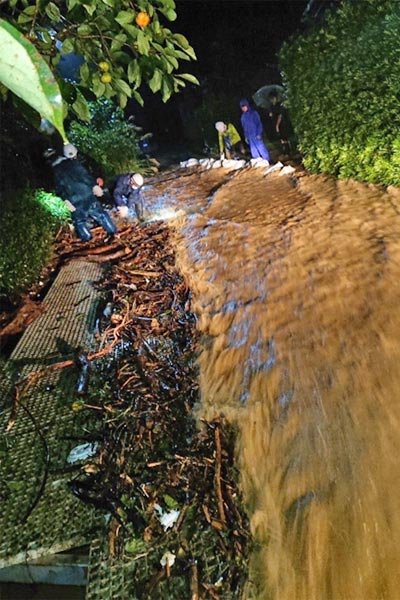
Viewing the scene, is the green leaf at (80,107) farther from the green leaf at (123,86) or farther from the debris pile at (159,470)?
the debris pile at (159,470)

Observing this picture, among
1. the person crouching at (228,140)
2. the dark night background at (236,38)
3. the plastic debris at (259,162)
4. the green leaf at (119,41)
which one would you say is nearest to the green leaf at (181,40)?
the green leaf at (119,41)

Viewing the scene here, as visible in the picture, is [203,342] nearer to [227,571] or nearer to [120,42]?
[227,571]

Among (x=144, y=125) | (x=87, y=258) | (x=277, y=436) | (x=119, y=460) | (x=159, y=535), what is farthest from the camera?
(x=144, y=125)

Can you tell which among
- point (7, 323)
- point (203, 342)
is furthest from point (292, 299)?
point (7, 323)

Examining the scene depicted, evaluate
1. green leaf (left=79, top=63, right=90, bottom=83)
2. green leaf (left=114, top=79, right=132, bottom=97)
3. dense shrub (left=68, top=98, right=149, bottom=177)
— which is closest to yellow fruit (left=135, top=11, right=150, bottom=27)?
green leaf (left=114, top=79, right=132, bottom=97)

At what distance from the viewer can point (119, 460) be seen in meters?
2.63

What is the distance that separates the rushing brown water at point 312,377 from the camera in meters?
2.24

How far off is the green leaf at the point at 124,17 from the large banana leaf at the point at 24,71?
1.94 m

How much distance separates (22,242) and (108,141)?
7.42 m

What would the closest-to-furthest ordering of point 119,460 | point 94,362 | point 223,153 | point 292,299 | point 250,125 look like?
point 119,460
point 94,362
point 292,299
point 250,125
point 223,153

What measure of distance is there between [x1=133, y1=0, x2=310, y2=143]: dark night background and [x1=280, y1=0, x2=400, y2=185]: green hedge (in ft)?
26.4

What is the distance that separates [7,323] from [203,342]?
2480 millimetres

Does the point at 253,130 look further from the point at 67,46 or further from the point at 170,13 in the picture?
the point at 67,46

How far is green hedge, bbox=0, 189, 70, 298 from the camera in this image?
15.5 feet
